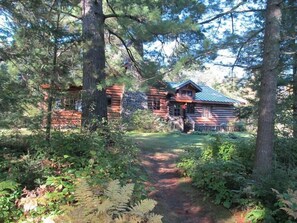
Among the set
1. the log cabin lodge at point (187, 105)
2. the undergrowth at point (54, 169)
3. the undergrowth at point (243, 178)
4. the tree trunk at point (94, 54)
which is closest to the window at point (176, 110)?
the log cabin lodge at point (187, 105)

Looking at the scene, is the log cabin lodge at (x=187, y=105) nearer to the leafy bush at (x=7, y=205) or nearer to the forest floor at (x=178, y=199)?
the forest floor at (x=178, y=199)

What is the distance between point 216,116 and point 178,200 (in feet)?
77.8

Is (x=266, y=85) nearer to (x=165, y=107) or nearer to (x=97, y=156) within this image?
(x=97, y=156)

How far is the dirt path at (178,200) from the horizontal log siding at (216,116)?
19.5 metres

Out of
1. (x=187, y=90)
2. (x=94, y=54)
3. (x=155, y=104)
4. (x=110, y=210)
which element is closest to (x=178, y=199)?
(x=110, y=210)

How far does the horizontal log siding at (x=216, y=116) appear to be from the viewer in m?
28.5

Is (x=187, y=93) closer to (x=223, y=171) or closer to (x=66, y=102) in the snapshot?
(x=66, y=102)

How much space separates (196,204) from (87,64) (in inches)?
198

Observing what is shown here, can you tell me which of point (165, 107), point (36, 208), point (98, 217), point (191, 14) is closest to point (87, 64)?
point (191, 14)

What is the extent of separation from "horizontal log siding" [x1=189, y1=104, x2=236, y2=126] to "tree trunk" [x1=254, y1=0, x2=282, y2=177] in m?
21.2

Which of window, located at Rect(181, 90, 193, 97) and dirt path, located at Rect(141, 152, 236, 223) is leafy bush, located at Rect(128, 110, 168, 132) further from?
dirt path, located at Rect(141, 152, 236, 223)

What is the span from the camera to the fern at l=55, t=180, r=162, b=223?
286cm

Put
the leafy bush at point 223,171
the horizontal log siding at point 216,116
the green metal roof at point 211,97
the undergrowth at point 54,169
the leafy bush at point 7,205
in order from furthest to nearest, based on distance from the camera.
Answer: the green metal roof at point 211,97 → the horizontal log siding at point 216,116 → the leafy bush at point 223,171 → the undergrowth at point 54,169 → the leafy bush at point 7,205

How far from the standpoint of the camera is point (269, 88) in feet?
21.8
